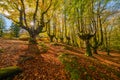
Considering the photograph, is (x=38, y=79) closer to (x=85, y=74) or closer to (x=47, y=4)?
(x=85, y=74)

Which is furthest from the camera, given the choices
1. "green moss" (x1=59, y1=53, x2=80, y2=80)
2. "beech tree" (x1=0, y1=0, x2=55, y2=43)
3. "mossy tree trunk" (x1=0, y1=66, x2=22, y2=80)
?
"beech tree" (x1=0, y1=0, x2=55, y2=43)

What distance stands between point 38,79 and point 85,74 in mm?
3139

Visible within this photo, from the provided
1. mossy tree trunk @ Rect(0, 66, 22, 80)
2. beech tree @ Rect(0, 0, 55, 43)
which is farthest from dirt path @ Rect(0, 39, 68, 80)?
beech tree @ Rect(0, 0, 55, 43)

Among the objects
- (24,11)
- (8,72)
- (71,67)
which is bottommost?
(71,67)

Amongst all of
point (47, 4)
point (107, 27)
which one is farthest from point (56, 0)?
point (107, 27)

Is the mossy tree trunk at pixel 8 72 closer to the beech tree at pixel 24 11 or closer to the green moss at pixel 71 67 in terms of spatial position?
the green moss at pixel 71 67

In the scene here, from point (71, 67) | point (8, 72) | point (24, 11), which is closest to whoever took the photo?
point (8, 72)

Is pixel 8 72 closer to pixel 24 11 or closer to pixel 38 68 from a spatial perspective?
pixel 38 68

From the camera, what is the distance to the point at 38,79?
760cm

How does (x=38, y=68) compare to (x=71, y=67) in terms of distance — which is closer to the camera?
(x=38, y=68)

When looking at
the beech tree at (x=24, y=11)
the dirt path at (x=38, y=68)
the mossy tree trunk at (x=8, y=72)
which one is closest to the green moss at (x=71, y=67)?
the dirt path at (x=38, y=68)

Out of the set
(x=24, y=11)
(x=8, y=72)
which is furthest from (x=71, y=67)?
(x=24, y=11)

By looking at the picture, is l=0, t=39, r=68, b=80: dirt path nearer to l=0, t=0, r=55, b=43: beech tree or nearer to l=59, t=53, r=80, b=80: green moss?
l=59, t=53, r=80, b=80: green moss

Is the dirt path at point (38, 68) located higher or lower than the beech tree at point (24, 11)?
lower
